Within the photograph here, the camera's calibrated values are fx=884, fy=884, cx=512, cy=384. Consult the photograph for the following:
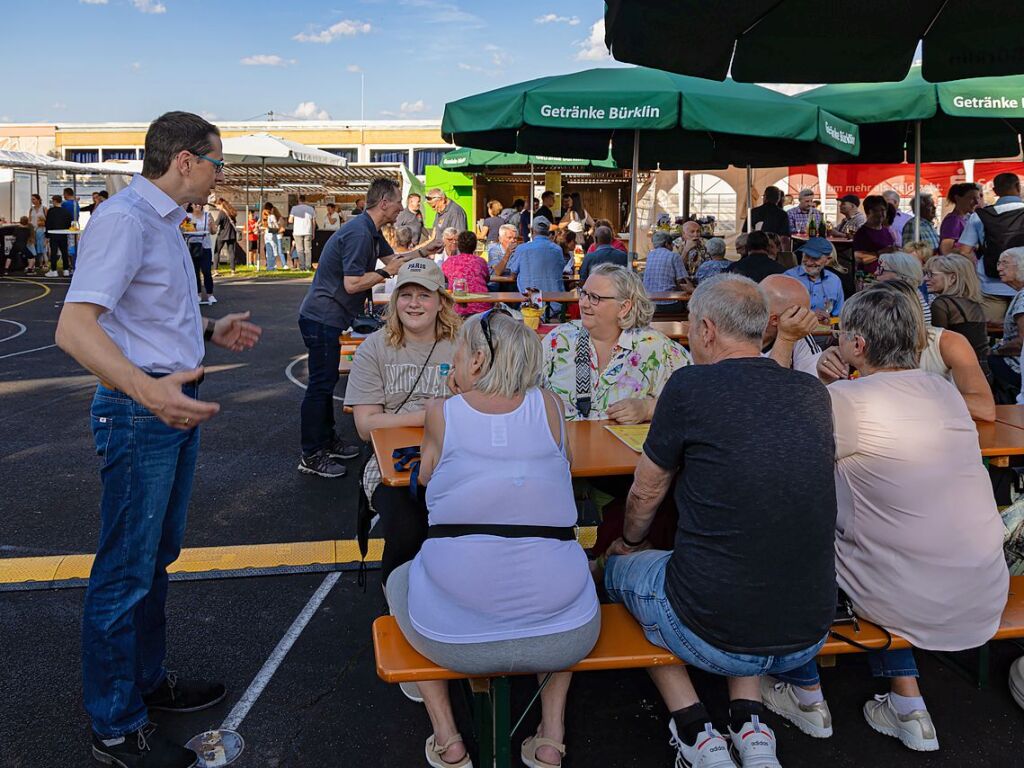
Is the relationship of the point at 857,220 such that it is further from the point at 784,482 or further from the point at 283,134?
the point at 283,134

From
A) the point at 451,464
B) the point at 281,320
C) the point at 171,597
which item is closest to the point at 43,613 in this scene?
the point at 171,597

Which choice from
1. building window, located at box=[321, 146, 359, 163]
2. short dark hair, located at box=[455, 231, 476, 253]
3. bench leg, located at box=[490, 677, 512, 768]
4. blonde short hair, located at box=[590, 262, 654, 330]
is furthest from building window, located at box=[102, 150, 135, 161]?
bench leg, located at box=[490, 677, 512, 768]

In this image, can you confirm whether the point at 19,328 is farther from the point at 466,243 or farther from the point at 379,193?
the point at 379,193

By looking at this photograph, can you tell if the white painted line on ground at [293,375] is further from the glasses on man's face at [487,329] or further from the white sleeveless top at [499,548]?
the white sleeveless top at [499,548]

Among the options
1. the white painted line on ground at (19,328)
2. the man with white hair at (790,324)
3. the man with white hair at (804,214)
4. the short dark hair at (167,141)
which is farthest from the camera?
the man with white hair at (804,214)

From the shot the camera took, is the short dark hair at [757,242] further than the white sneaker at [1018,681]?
Yes

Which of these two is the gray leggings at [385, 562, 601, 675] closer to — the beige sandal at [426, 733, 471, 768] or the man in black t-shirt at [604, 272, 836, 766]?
the man in black t-shirt at [604, 272, 836, 766]

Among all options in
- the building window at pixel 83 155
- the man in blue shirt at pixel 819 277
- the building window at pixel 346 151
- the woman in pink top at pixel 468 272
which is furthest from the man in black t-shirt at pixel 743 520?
the building window at pixel 83 155

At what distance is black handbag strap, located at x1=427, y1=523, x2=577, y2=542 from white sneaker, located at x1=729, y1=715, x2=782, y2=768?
82cm

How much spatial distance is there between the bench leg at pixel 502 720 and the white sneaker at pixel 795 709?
1.07m

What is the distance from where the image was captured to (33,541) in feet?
15.2

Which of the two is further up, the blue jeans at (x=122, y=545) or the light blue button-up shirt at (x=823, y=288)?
the light blue button-up shirt at (x=823, y=288)

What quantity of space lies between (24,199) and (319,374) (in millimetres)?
26647

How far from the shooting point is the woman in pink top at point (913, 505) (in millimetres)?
2672
